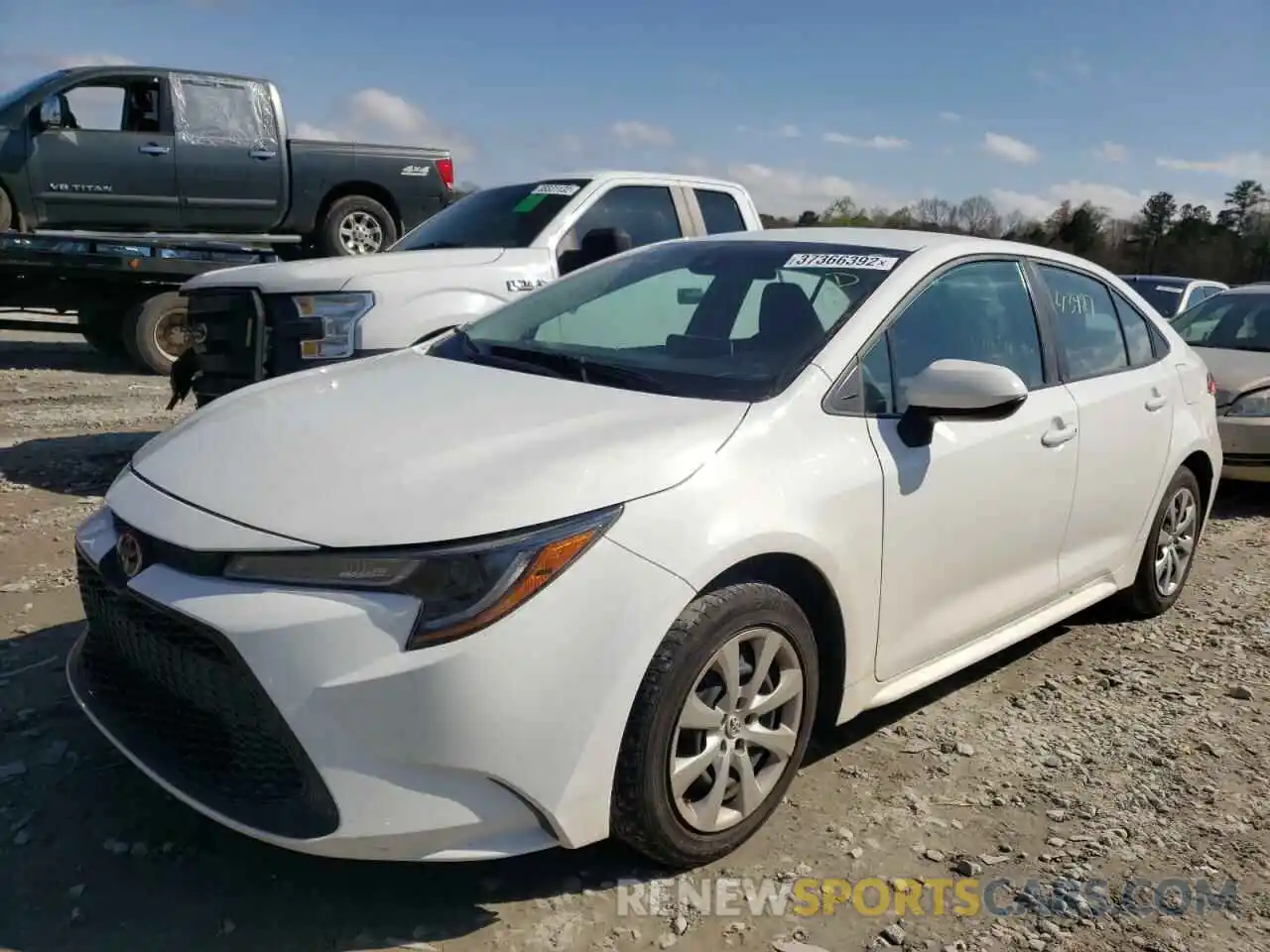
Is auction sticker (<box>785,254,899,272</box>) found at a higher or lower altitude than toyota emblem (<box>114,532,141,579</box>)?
higher

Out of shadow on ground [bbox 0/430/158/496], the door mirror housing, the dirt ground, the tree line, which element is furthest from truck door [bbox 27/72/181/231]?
the tree line

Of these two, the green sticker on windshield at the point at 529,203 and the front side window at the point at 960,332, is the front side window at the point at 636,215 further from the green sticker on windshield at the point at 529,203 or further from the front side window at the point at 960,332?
the front side window at the point at 960,332

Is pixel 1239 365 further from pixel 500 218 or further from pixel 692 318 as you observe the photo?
pixel 692 318

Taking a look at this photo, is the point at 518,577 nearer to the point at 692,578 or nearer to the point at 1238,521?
the point at 692,578

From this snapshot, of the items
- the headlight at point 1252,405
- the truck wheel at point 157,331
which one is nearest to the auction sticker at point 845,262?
the headlight at point 1252,405

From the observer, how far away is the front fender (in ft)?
18.1

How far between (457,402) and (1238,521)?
571 cm

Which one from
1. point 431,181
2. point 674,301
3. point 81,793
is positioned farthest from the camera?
point 431,181

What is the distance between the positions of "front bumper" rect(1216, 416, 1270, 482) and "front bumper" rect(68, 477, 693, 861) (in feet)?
19.3

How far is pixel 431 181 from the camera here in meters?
11.9

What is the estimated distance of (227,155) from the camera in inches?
431

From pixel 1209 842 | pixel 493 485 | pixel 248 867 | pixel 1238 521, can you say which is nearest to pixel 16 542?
pixel 248 867

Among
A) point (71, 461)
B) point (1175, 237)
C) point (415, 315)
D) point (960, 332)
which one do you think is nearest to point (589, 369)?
point (960, 332)

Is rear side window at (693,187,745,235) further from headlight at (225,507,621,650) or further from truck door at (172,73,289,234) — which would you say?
truck door at (172,73,289,234)
